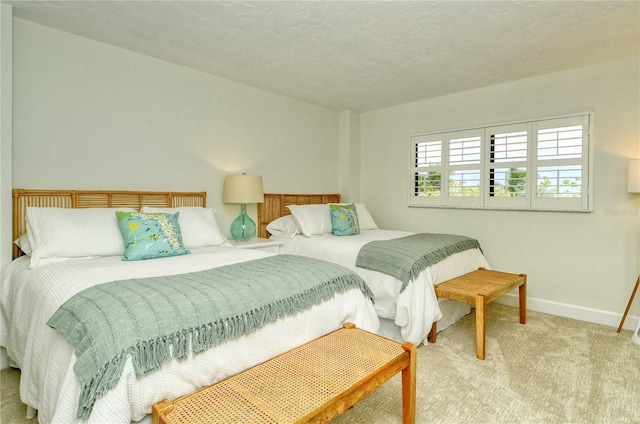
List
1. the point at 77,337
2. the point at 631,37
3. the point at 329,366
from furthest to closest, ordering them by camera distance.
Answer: the point at 631,37
the point at 329,366
the point at 77,337

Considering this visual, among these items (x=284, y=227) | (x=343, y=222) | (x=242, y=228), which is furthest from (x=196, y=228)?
(x=343, y=222)

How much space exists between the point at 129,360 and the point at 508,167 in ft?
12.2

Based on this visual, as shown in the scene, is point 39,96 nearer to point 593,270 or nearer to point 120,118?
point 120,118

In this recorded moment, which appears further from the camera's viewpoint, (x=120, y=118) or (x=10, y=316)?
(x=120, y=118)

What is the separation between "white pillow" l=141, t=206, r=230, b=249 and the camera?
8.96 feet

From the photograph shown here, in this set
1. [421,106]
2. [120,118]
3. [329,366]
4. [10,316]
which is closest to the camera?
[329,366]

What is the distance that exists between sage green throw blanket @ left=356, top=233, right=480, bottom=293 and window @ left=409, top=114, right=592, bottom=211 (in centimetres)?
91

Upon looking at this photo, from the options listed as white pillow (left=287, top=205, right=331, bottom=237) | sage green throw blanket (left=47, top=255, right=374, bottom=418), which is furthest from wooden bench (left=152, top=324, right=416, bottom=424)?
white pillow (left=287, top=205, right=331, bottom=237)

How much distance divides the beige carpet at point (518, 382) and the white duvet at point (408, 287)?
24cm

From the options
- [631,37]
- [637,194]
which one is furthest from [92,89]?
[637,194]

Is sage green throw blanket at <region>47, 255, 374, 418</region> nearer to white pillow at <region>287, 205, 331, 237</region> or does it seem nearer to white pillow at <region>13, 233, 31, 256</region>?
white pillow at <region>13, 233, 31, 256</region>

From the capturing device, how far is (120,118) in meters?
2.87

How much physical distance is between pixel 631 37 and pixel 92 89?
4.08 m

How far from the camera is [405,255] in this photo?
8.77 feet
